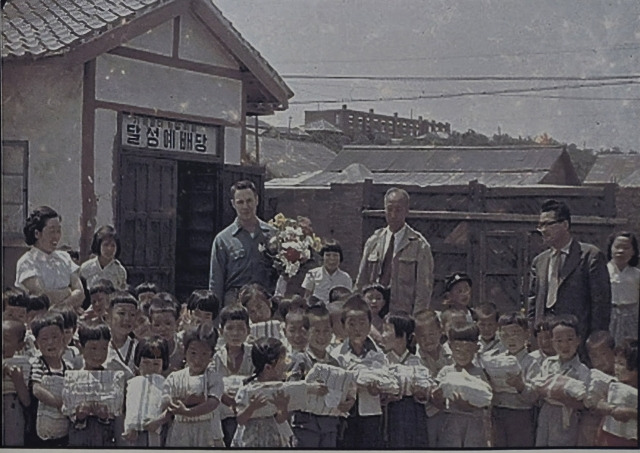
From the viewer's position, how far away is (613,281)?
18.4ft

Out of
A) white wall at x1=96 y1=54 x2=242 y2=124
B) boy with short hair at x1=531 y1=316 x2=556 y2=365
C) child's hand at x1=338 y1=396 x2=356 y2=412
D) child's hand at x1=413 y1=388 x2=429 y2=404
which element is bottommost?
child's hand at x1=338 y1=396 x2=356 y2=412

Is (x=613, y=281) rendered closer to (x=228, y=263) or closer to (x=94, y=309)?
(x=228, y=263)

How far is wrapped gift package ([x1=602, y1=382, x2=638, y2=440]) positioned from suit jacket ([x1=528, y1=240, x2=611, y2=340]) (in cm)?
30

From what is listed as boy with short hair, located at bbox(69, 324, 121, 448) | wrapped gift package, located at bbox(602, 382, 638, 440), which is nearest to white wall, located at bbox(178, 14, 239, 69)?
boy with short hair, located at bbox(69, 324, 121, 448)

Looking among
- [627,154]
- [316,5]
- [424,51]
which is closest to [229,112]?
[316,5]

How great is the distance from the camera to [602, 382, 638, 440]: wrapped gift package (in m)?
5.51

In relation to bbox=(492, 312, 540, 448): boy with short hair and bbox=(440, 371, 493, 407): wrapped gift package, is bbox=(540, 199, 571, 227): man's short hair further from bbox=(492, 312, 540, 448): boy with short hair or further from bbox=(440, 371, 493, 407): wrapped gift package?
bbox=(440, 371, 493, 407): wrapped gift package

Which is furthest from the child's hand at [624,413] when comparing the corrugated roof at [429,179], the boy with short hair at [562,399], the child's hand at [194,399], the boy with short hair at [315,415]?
the child's hand at [194,399]

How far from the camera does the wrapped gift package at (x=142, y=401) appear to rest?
17.6 feet

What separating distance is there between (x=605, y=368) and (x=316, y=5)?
7.43 feet

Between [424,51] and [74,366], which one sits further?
[424,51]

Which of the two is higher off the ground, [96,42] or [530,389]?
[96,42]

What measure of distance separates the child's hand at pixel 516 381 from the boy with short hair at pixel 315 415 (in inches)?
29.9

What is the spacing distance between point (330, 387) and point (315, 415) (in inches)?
6.1
